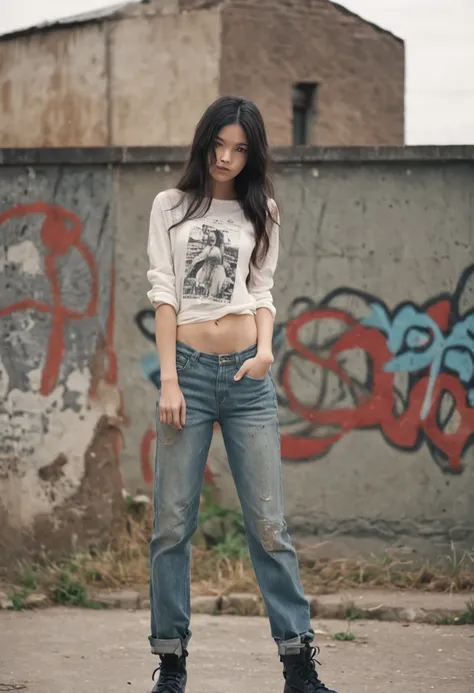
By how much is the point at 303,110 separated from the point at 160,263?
16.3 m

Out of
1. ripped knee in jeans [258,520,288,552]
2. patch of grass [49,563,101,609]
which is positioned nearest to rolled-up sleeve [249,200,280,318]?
ripped knee in jeans [258,520,288,552]

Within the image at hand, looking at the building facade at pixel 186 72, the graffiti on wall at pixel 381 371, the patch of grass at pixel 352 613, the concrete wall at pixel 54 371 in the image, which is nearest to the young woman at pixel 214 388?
the patch of grass at pixel 352 613

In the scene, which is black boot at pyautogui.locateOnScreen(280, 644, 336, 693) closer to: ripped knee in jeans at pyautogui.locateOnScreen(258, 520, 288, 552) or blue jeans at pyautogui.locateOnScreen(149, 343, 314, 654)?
blue jeans at pyautogui.locateOnScreen(149, 343, 314, 654)

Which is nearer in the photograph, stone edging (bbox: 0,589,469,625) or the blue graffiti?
stone edging (bbox: 0,589,469,625)

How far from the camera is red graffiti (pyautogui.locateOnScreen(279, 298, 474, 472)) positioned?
266 inches

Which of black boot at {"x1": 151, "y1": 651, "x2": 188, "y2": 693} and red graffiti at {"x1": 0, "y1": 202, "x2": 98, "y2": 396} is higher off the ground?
red graffiti at {"x1": 0, "y1": 202, "x2": 98, "y2": 396}

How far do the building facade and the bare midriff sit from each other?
1484cm

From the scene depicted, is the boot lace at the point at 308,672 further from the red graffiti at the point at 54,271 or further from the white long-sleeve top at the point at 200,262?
the red graffiti at the point at 54,271

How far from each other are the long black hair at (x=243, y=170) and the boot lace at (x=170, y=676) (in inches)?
52.3

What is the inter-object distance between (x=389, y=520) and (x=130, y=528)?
143cm

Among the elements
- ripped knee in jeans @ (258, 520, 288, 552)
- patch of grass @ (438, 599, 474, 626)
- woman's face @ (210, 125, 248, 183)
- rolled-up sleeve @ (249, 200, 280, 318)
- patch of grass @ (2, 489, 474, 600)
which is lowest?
patch of grass @ (438, 599, 474, 626)

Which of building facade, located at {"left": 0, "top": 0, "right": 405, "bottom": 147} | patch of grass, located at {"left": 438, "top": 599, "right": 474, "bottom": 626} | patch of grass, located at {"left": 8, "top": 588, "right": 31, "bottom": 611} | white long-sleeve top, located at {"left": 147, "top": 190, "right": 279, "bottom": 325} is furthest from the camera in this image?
building facade, located at {"left": 0, "top": 0, "right": 405, "bottom": 147}

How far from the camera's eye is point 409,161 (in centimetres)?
677

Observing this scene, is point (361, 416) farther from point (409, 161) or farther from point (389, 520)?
point (409, 161)
